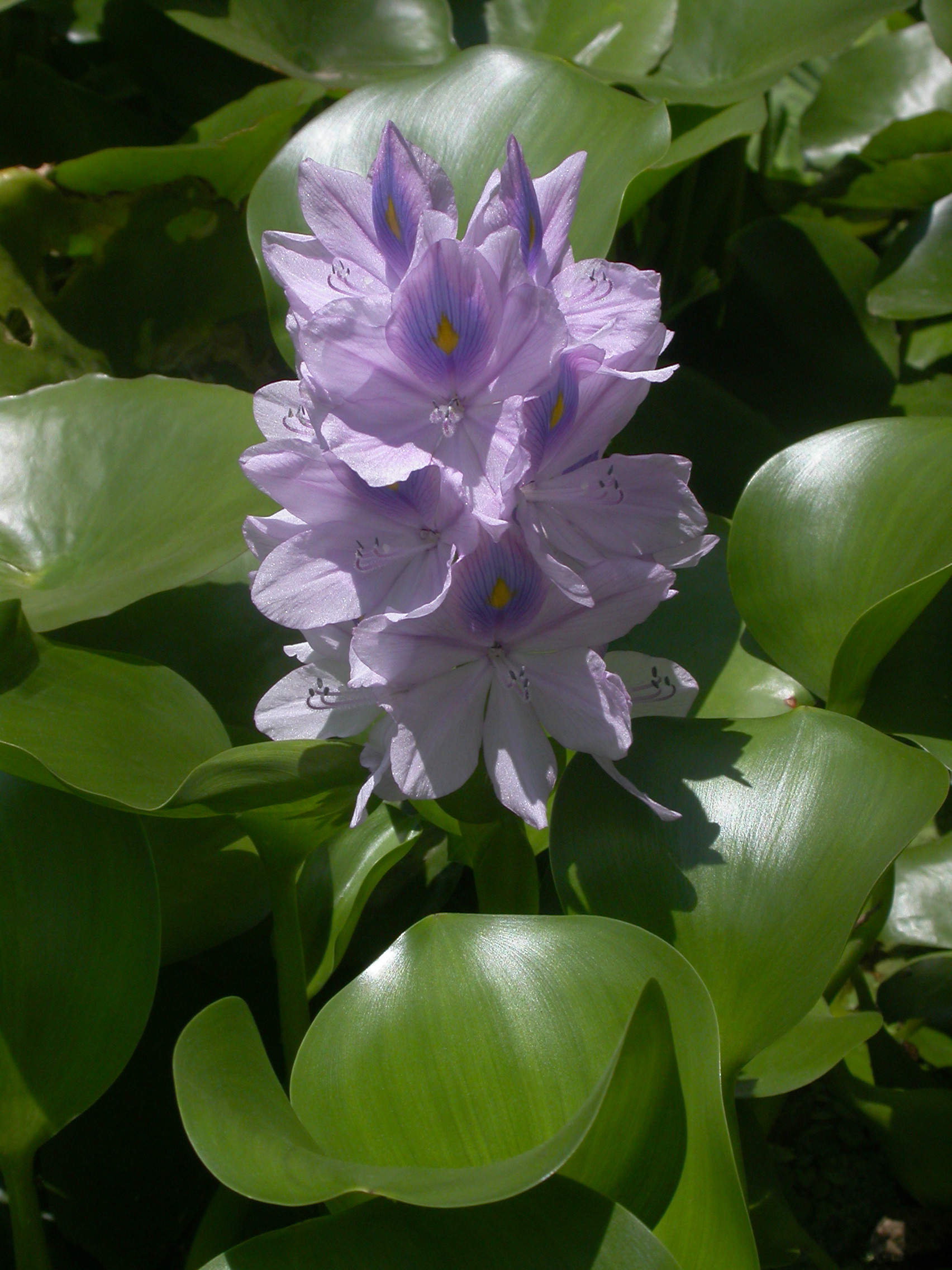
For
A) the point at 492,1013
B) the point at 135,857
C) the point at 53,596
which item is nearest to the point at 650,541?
the point at 492,1013

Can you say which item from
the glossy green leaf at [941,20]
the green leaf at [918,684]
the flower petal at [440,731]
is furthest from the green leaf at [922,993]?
the glossy green leaf at [941,20]

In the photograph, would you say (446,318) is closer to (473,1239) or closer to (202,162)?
(473,1239)

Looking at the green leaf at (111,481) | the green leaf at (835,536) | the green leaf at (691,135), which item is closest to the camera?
the green leaf at (835,536)

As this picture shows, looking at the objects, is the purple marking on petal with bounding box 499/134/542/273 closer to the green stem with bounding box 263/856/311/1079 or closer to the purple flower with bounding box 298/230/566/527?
the purple flower with bounding box 298/230/566/527

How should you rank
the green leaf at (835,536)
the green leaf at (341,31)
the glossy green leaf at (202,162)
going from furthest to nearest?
the green leaf at (341,31), the glossy green leaf at (202,162), the green leaf at (835,536)

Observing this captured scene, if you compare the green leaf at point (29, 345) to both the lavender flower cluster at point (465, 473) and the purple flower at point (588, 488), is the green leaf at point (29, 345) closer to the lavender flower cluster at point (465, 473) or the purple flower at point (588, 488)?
the lavender flower cluster at point (465, 473)

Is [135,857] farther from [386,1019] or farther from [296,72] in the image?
[296,72]
